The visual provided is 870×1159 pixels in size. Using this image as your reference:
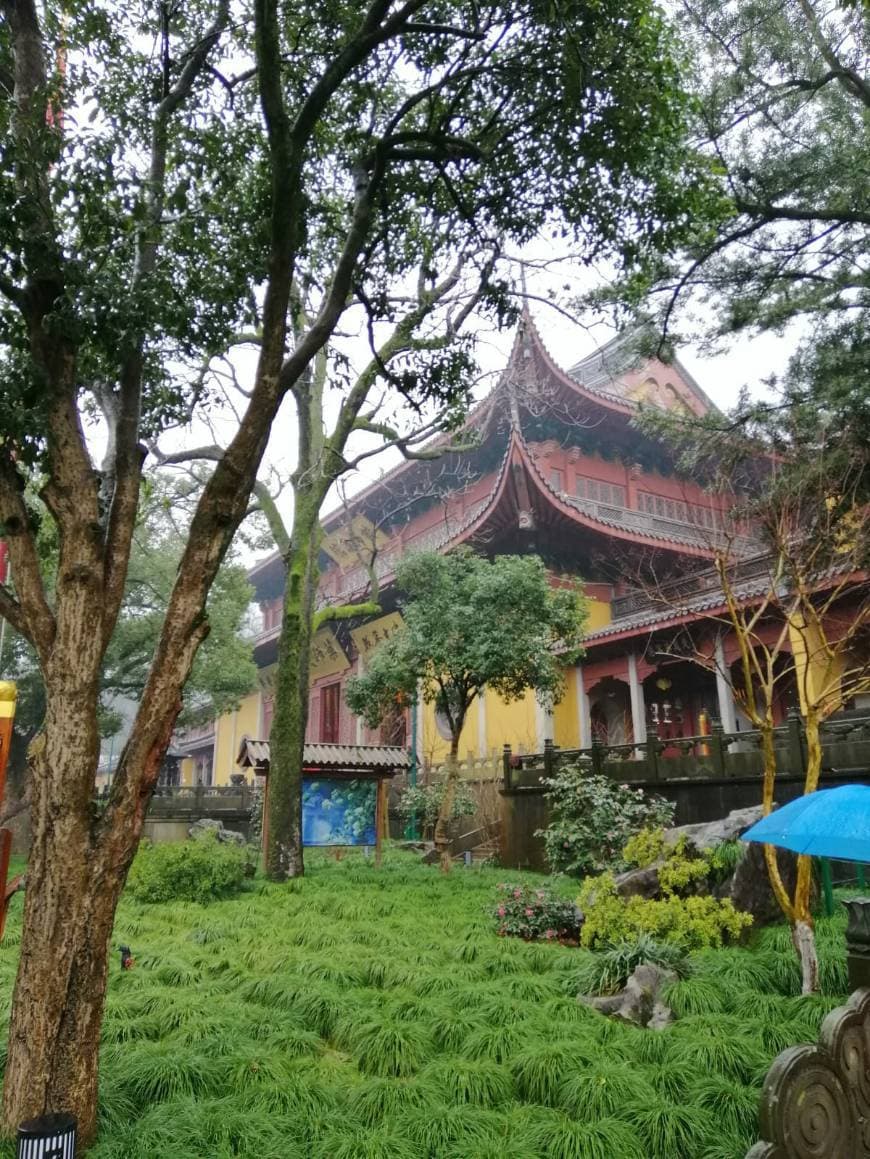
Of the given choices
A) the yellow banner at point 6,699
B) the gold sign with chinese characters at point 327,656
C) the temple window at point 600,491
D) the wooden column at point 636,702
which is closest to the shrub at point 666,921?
the yellow banner at point 6,699

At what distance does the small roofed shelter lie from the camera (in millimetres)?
11289

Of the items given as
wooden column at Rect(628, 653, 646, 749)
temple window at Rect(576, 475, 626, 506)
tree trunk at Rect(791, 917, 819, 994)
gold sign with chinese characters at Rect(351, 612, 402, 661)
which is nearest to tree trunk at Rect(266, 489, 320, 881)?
wooden column at Rect(628, 653, 646, 749)

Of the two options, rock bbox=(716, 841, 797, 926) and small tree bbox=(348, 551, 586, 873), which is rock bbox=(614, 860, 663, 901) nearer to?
rock bbox=(716, 841, 797, 926)

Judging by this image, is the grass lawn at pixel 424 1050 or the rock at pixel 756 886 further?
the rock at pixel 756 886

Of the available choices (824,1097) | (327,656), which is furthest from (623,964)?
(327,656)

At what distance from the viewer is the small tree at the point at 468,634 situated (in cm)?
1059

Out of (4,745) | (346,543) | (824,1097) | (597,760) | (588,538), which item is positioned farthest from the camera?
(346,543)

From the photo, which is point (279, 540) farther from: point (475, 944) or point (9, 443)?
point (9, 443)

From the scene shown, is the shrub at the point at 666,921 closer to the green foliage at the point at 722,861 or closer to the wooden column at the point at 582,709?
the green foliage at the point at 722,861

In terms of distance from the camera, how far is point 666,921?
6418 millimetres

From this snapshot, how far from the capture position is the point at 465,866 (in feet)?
42.1

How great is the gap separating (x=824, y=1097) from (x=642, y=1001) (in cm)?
262

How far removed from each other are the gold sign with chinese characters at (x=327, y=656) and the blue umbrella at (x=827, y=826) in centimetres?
1882

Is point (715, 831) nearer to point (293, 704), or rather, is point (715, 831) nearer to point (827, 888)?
point (827, 888)
